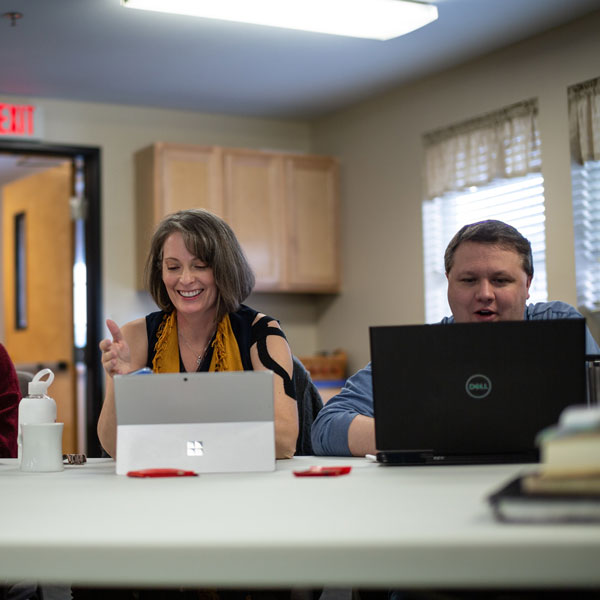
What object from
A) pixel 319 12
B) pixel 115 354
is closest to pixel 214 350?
pixel 115 354

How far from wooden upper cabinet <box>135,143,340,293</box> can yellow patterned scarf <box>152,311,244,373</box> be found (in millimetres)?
2812

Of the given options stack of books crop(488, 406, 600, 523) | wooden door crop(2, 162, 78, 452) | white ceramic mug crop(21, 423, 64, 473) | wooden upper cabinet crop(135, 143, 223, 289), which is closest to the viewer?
stack of books crop(488, 406, 600, 523)

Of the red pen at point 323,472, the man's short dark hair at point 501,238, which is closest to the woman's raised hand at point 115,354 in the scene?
the red pen at point 323,472

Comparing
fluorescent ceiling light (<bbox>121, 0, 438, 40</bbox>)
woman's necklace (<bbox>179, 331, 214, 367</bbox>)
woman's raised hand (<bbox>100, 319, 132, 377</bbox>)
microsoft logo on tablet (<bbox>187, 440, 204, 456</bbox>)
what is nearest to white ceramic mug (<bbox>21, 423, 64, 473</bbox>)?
woman's raised hand (<bbox>100, 319, 132, 377</bbox>)

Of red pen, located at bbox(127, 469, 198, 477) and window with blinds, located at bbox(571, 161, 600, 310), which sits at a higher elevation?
window with blinds, located at bbox(571, 161, 600, 310)

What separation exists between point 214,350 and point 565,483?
1.47 metres

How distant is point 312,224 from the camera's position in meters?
5.69

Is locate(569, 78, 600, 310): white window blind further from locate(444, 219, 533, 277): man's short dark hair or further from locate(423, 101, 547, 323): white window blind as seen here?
locate(444, 219, 533, 277): man's short dark hair

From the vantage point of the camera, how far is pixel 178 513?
1.20 m

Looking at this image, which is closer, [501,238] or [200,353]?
[501,238]

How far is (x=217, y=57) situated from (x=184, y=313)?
8.14 ft

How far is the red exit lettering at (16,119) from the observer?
5059 millimetres

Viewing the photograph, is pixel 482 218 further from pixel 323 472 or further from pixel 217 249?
pixel 323 472

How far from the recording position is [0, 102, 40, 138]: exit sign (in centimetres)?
506
